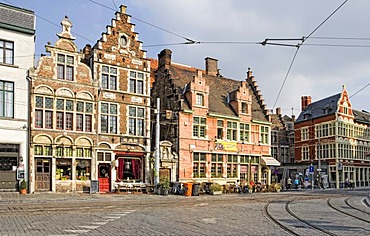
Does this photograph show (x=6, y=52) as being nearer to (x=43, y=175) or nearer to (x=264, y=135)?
(x=43, y=175)

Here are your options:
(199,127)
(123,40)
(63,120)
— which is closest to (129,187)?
(63,120)

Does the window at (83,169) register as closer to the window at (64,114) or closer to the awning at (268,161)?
the window at (64,114)

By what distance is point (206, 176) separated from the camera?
39.0 meters

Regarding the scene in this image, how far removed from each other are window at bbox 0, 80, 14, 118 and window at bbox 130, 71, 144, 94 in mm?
9325

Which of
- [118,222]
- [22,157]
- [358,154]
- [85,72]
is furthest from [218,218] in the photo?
[358,154]

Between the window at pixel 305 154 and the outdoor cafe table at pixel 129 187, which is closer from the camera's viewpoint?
the outdoor cafe table at pixel 129 187

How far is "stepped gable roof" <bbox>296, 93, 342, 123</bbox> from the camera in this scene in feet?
189

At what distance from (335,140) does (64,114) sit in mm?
37651

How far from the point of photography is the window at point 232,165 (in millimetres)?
41156

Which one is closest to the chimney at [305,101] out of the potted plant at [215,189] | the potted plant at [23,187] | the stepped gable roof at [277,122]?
the stepped gable roof at [277,122]

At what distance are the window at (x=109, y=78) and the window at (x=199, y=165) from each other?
9.93 metres

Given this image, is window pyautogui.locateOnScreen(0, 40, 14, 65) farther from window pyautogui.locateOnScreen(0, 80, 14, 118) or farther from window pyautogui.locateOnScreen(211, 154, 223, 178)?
window pyautogui.locateOnScreen(211, 154, 223, 178)

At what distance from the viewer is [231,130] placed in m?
41.7

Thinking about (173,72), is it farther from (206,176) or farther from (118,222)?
(118,222)
